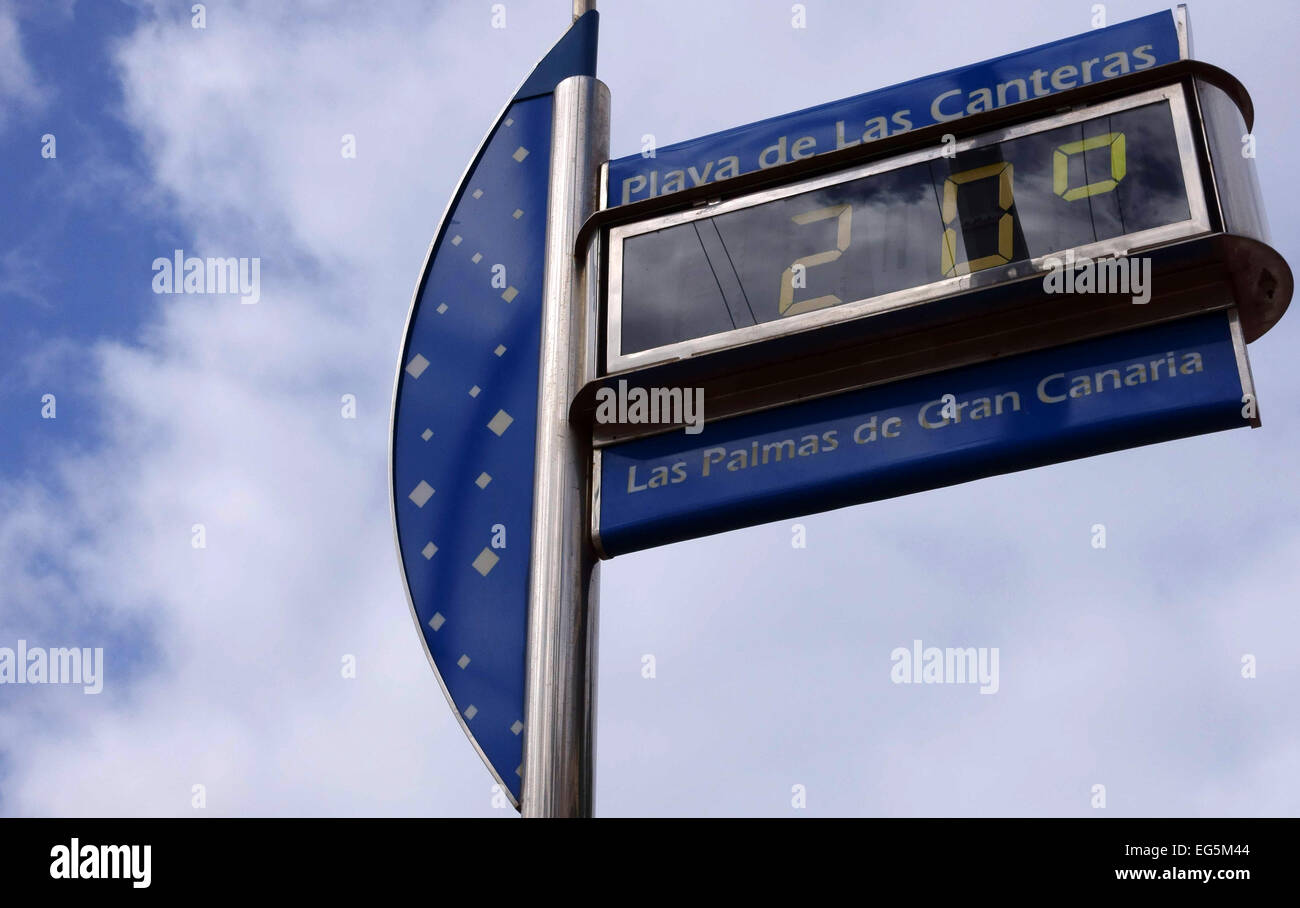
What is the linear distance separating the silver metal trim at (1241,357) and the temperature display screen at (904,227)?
38 cm

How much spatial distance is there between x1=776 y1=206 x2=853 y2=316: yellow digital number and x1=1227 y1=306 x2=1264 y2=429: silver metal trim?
54.3 inches

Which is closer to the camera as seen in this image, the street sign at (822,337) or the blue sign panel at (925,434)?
the blue sign panel at (925,434)

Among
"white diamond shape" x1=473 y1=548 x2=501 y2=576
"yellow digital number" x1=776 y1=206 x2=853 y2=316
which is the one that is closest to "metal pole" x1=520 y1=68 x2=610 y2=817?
"white diamond shape" x1=473 y1=548 x2=501 y2=576

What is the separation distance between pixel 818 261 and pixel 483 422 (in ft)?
5.09

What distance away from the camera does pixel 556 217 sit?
772 centimetres

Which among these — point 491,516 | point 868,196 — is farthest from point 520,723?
point 868,196

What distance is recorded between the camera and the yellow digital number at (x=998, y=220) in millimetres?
6543

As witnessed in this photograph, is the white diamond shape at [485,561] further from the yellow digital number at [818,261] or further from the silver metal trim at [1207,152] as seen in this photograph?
the silver metal trim at [1207,152]

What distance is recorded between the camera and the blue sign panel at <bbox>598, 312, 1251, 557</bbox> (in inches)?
244

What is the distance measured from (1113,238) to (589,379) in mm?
2000

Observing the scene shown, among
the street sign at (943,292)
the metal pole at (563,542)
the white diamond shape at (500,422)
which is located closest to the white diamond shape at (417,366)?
the white diamond shape at (500,422)

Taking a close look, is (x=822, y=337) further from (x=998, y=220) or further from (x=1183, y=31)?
(x=1183, y=31)

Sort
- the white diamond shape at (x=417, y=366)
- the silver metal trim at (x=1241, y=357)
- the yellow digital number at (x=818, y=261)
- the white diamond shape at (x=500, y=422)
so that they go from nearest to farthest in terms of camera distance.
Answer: the silver metal trim at (x=1241, y=357) → the yellow digital number at (x=818, y=261) → the white diamond shape at (x=500, y=422) → the white diamond shape at (x=417, y=366)
